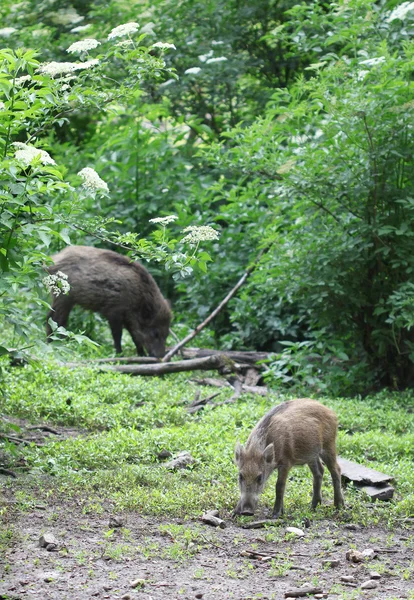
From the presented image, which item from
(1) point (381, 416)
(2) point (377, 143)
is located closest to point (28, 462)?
(1) point (381, 416)

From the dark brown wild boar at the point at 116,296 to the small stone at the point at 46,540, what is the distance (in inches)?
248

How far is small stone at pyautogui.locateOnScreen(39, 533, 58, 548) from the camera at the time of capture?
4.95 meters

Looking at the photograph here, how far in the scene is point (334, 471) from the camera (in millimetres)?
5910

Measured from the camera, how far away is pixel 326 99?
907 cm

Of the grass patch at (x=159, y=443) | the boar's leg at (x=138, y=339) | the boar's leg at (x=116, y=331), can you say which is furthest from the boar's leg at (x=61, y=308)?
the grass patch at (x=159, y=443)

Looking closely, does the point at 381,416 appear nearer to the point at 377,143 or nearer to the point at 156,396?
the point at 156,396

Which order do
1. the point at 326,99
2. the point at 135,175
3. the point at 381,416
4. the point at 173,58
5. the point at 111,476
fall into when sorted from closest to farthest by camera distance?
the point at 111,476 < the point at 381,416 < the point at 326,99 < the point at 135,175 < the point at 173,58

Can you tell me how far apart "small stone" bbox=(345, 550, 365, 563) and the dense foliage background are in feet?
6.47

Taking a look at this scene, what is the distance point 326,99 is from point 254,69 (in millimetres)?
7337

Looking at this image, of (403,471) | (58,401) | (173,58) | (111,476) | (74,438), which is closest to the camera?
(111,476)

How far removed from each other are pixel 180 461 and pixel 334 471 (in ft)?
4.33

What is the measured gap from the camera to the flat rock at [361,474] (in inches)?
247

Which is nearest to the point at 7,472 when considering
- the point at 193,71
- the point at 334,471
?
the point at 334,471

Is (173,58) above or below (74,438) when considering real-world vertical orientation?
above
